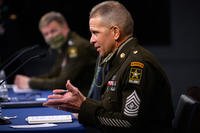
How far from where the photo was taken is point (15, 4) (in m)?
6.73

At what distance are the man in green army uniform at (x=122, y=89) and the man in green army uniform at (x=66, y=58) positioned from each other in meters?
1.81

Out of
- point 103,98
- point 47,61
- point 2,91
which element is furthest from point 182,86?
point 103,98

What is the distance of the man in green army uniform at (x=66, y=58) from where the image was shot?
16.1ft

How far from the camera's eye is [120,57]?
9.87 feet

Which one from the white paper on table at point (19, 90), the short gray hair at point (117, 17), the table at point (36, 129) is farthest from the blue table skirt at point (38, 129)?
the white paper on table at point (19, 90)

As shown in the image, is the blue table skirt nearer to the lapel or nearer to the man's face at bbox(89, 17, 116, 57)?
the lapel

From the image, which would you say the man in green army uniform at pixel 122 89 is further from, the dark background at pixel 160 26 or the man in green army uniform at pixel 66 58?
the dark background at pixel 160 26

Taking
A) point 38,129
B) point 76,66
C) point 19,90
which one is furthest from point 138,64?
point 19,90

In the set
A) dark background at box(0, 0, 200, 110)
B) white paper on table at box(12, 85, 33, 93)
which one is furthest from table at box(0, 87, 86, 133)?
dark background at box(0, 0, 200, 110)

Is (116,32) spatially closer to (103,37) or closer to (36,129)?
(103,37)

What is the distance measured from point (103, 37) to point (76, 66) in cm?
186

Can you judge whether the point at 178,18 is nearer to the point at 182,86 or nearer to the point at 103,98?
the point at 182,86

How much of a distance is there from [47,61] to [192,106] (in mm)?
3302

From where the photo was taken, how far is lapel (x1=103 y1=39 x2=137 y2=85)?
299 cm
